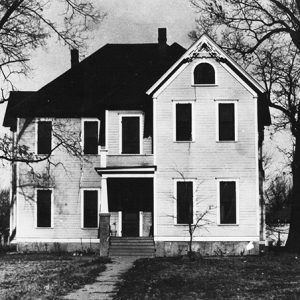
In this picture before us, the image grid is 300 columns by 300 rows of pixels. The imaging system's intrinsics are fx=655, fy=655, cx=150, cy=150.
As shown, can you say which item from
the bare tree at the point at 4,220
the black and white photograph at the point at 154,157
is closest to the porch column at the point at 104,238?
the black and white photograph at the point at 154,157

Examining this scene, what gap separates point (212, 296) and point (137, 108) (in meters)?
16.0

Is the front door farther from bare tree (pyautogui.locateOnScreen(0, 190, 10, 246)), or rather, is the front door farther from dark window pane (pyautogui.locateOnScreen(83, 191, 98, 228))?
bare tree (pyautogui.locateOnScreen(0, 190, 10, 246))

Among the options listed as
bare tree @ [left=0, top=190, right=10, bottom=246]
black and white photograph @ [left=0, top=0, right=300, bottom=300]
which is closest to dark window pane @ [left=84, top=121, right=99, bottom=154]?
black and white photograph @ [left=0, top=0, right=300, bottom=300]

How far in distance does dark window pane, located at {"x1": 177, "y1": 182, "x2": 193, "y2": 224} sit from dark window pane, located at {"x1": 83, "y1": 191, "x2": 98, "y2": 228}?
15.8ft

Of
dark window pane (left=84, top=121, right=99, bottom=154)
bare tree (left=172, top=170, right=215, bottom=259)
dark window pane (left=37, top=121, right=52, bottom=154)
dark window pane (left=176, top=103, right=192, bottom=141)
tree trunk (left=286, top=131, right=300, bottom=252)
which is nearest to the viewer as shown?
bare tree (left=172, top=170, right=215, bottom=259)

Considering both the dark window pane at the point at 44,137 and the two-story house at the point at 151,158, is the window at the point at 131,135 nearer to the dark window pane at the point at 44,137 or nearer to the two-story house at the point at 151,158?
the two-story house at the point at 151,158

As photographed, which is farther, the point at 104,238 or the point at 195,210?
the point at 195,210

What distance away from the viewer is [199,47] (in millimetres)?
27938

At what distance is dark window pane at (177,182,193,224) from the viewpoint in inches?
1094

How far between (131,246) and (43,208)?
18.9 ft

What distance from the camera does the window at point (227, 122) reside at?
28078 mm

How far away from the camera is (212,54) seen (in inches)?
1100

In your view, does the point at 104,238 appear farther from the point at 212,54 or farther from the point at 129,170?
the point at 212,54

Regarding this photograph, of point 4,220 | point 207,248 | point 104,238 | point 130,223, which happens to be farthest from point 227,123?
point 4,220
